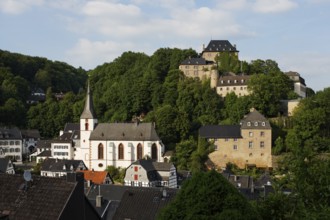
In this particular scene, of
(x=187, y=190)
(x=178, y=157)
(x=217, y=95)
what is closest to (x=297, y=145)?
(x=187, y=190)

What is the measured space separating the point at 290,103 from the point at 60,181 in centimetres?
5496

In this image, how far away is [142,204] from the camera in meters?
29.9

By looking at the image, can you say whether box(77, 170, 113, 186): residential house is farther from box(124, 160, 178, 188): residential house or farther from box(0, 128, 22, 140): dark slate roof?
box(0, 128, 22, 140): dark slate roof

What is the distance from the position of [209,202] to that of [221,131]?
158 feet

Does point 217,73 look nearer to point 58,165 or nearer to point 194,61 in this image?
point 194,61

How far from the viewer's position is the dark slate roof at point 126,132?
65812mm

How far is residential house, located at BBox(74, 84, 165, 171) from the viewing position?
2579 inches

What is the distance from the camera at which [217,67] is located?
7894cm

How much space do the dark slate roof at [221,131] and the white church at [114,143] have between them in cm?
537

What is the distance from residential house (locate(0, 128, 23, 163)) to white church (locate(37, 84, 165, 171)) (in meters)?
14.0

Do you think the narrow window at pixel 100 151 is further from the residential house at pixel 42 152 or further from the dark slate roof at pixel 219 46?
the dark slate roof at pixel 219 46

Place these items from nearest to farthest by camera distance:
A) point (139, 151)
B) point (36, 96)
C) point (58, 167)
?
point (58, 167)
point (139, 151)
point (36, 96)

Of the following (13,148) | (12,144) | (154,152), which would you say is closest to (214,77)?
(154,152)

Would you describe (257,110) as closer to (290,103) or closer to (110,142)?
(290,103)
